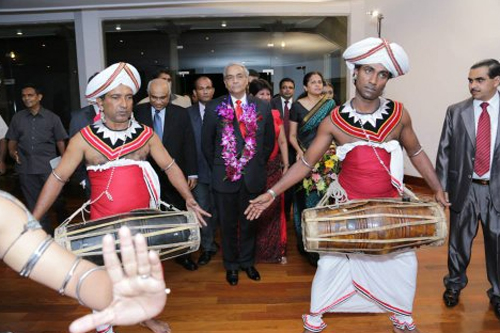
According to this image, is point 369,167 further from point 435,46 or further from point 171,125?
point 435,46

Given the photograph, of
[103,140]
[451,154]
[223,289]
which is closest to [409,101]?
[451,154]

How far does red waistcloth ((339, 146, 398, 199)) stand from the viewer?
2.53m

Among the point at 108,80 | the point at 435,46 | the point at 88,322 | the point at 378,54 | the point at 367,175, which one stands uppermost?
the point at 435,46

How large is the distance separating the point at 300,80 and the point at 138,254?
822cm

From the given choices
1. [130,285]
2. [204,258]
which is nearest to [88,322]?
[130,285]

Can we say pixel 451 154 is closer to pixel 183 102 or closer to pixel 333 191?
pixel 333 191

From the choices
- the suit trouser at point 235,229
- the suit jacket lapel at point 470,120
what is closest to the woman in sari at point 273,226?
the suit trouser at point 235,229

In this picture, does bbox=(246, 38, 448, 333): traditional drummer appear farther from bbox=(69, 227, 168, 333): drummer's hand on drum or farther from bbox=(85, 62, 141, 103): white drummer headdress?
bbox=(69, 227, 168, 333): drummer's hand on drum

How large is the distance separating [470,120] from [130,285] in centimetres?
279

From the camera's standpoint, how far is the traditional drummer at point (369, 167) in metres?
2.50

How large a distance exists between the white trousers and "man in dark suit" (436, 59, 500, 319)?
749 mm

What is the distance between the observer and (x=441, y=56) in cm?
700

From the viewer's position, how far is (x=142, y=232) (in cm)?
217

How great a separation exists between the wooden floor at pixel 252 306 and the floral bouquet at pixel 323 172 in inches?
31.4
